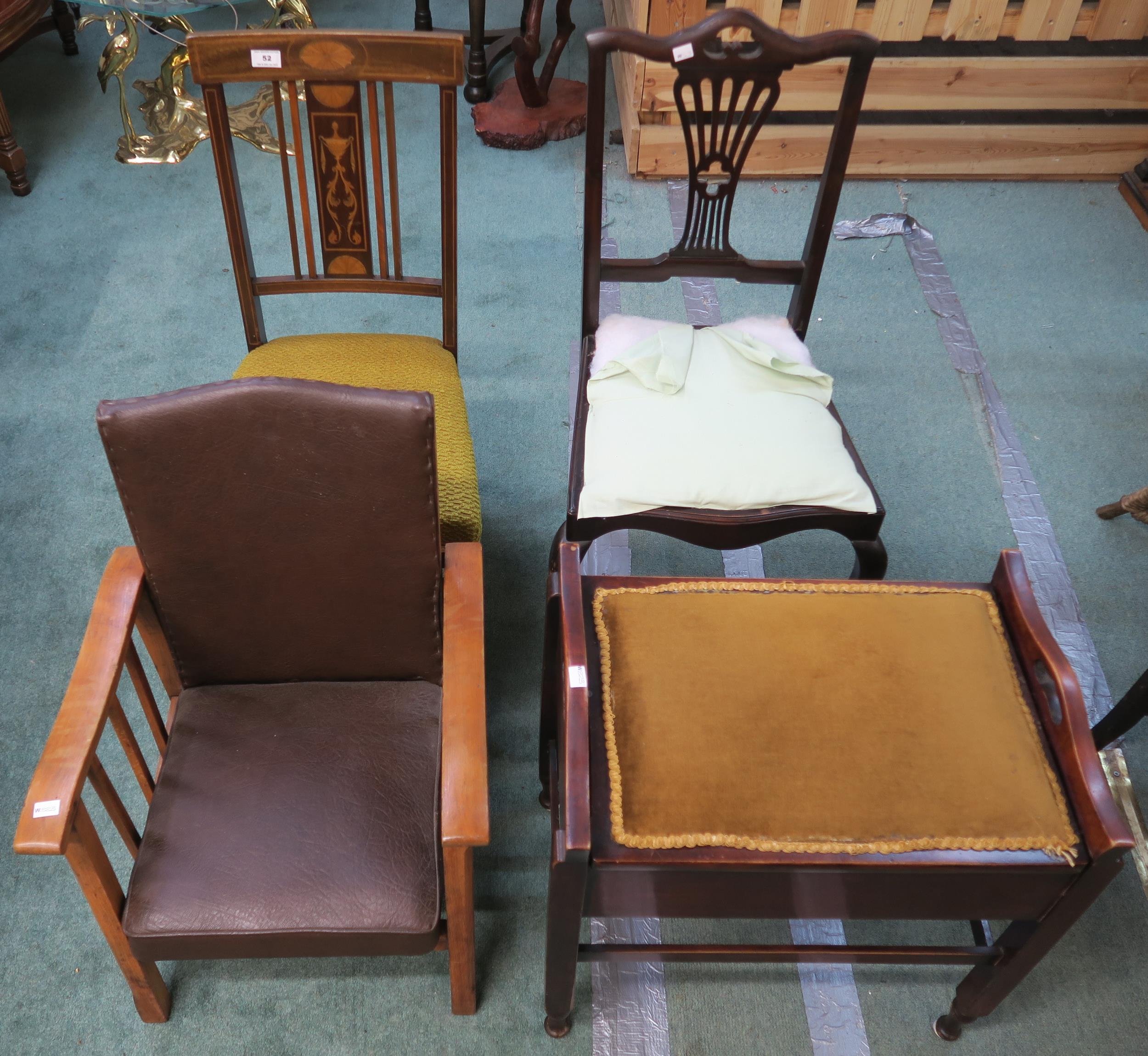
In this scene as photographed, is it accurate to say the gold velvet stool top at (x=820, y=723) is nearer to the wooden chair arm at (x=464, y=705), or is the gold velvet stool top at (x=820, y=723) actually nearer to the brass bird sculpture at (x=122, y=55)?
the wooden chair arm at (x=464, y=705)

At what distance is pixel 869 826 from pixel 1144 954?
0.84 m

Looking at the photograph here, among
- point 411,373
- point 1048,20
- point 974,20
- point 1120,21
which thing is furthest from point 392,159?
point 1120,21

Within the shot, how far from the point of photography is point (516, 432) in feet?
8.05

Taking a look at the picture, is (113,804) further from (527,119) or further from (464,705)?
(527,119)

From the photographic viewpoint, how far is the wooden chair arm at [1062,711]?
45.5 inches

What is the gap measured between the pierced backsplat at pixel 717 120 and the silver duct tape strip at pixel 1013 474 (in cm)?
86

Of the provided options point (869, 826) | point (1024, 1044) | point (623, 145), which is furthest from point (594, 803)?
point (623, 145)

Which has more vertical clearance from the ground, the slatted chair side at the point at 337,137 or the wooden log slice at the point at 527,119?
the slatted chair side at the point at 337,137

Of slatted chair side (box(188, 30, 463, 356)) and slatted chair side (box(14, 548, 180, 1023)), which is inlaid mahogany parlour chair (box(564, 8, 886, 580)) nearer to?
slatted chair side (box(188, 30, 463, 356))

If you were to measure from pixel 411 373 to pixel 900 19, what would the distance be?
208 centimetres

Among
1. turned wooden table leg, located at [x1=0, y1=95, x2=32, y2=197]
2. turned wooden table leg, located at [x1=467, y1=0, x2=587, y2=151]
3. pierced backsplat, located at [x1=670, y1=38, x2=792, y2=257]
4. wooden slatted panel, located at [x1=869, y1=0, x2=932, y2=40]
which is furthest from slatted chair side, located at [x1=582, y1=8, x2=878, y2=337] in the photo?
turned wooden table leg, located at [x1=0, y1=95, x2=32, y2=197]

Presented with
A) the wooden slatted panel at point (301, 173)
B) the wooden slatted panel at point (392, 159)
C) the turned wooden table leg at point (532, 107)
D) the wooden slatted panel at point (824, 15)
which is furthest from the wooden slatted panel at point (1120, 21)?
the wooden slatted panel at point (301, 173)

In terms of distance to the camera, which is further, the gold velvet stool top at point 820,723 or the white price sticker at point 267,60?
the white price sticker at point 267,60

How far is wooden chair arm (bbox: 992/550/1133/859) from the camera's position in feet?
3.79
